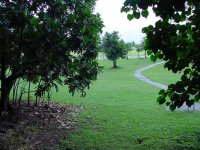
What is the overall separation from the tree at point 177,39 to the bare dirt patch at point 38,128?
5.82 m

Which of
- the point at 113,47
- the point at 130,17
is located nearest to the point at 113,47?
the point at 113,47

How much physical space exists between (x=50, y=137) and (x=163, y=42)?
702 centimetres

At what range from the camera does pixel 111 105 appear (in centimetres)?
1691

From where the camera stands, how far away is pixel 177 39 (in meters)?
3.52

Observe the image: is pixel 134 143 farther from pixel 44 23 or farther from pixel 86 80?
pixel 44 23

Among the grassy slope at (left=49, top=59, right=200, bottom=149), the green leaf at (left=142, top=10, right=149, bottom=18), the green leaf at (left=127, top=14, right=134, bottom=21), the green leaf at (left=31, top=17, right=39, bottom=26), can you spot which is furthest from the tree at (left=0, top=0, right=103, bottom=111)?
the green leaf at (left=142, top=10, right=149, bottom=18)

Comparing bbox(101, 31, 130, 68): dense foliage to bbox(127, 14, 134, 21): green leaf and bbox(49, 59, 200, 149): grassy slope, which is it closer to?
bbox(49, 59, 200, 149): grassy slope

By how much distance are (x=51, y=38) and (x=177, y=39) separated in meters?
5.83

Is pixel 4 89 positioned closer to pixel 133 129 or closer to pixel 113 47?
pixel 133 129

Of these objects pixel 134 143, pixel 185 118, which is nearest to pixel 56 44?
pixel 134 143

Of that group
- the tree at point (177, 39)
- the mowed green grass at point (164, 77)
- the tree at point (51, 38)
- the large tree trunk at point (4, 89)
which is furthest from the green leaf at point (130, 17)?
the mowed green grass at point (164, 77)

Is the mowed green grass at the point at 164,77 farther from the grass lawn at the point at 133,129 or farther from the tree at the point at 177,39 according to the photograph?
the tree at the point at 177,39

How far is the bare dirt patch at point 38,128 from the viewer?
890cm

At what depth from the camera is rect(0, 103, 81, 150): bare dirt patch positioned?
29.2 feet
